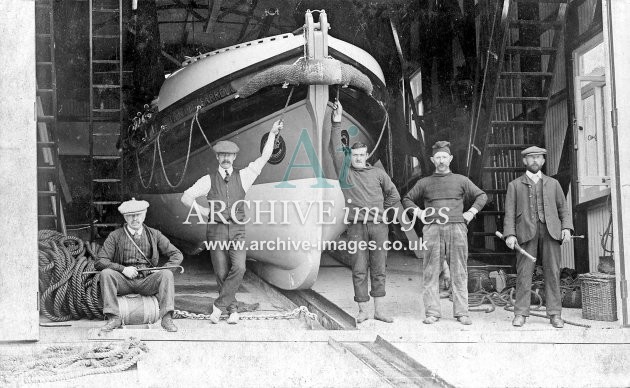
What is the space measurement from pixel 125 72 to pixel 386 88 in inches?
89.2

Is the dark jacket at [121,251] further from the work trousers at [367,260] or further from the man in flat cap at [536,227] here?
the man in flat cap at [536,227]

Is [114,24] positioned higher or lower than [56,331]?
higher

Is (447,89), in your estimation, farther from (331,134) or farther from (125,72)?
(125,72)

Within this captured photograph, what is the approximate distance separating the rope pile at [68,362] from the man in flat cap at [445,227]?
2101 millimetres

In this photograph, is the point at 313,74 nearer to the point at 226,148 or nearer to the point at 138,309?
the point at 226,148

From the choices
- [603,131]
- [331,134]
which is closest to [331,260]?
[331,134]

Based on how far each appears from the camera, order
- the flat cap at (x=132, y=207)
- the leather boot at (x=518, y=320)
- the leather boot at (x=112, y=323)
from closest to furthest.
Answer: the leather boot at (x=112, y=323)
the flat cap at (x=132, y=207)
the leather boot at (x=518, y=320)

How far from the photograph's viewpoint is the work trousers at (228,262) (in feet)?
20.3

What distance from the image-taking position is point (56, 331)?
18.8 feet

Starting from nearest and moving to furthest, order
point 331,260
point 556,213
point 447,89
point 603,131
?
1. point 556,213
2. point 603,131
3. point 447,89
4. point 331,260

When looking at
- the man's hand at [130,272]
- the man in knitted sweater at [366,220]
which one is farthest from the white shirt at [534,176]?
the man's hand at [130,272]

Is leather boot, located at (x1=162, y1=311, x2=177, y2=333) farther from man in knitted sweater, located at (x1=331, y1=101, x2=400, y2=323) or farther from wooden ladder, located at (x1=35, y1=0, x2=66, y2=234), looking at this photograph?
man in knitted sweater, located at (x1=331, y1=101, x2=400, y2=323)

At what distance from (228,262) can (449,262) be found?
1598 millimetres

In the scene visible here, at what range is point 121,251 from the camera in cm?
590
